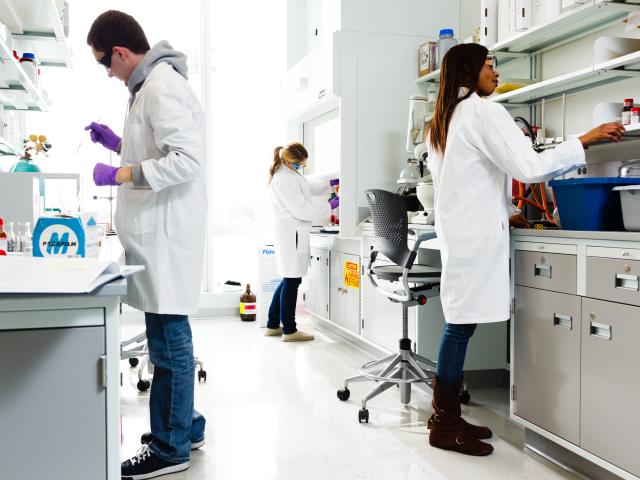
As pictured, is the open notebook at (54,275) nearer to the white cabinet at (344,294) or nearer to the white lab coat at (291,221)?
the white cabinet at (344,294)

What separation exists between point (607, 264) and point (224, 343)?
2.92 m

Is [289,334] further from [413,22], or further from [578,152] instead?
[578,152]

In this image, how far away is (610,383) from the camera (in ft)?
6.31

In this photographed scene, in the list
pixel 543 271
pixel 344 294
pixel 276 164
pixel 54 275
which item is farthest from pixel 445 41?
pixel 54 275

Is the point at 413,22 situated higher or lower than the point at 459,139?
higher

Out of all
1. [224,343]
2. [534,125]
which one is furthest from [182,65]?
[224,343]

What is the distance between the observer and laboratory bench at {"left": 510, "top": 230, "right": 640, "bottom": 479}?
1862mm

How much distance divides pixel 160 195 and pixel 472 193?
1098mm

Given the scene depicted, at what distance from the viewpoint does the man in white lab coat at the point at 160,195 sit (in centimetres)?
188

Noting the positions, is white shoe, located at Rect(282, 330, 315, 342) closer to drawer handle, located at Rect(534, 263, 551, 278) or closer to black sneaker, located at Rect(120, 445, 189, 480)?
black sneaker, located at Rect(120, 445, 189, 480)

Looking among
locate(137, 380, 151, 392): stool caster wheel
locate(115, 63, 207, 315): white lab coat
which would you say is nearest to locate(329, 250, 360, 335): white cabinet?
locate(137, 380, 151, 392): stool caster wheel

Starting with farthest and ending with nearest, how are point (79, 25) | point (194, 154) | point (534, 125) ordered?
point (79, 25)
point (534, 125)
point (194, 154)

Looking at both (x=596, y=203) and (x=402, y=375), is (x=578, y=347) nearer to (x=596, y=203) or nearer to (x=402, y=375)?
(x=596, y=203)

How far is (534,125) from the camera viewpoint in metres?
3.26
